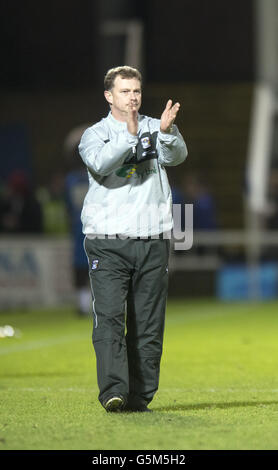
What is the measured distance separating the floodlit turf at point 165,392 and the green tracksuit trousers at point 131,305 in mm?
266

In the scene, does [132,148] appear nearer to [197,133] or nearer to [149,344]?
[149,344]

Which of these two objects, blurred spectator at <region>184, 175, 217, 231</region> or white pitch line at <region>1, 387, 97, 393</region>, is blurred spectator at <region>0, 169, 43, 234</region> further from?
white pitch line at <region>1, 387, 97, 393</region>

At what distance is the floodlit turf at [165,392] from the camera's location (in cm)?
589

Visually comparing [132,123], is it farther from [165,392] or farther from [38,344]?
[38,344]

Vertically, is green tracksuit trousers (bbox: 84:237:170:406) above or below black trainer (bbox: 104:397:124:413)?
above

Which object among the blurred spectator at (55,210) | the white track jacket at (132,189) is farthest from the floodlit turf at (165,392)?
the blurred spectator at (55,210)

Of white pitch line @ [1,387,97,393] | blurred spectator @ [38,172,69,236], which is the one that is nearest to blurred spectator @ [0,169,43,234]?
blurred spectator @ [38,172,69,236]

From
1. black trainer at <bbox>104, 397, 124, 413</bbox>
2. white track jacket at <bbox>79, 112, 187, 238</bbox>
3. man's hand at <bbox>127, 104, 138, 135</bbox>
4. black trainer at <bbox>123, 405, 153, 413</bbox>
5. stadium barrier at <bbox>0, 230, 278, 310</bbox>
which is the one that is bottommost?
stadium barrier at <bbox>0, 230, 278, 310</bbox>

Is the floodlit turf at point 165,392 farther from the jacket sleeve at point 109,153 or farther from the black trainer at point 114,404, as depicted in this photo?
the jacket sleeve at point 109,153

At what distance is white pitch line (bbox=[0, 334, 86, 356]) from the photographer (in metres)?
11.6

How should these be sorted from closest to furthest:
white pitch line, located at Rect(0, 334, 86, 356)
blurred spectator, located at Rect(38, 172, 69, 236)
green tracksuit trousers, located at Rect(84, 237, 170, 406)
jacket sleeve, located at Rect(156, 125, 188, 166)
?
jacket sleeve, located at Rect(156, 125, 188, 166), green tracksuit trousers, located at Rect(84, 237, 170, 406), white pitch line, located at Rect(0, 334, 86, 356), blurred spectator, located at Rect(38, 172, 69, 236)

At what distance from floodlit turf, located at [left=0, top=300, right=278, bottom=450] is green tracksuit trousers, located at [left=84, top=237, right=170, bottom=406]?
27 cm
